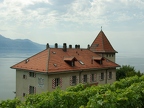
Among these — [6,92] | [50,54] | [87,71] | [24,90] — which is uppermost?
[50,54]

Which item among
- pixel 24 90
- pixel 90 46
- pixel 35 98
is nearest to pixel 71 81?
pixel 24 90

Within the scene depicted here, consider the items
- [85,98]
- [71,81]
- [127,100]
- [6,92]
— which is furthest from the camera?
[6,92]

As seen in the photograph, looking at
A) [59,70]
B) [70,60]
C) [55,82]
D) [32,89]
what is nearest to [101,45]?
[70,60]

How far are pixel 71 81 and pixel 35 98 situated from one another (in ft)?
59.0

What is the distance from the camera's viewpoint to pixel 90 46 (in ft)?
140

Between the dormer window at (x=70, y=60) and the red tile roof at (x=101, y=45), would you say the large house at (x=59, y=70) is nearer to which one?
the dormer window at (x=70, y=60)

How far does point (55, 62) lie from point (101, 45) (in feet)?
45.9

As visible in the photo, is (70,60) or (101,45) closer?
(70,60)

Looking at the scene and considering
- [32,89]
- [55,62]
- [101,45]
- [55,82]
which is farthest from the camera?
[101,45]

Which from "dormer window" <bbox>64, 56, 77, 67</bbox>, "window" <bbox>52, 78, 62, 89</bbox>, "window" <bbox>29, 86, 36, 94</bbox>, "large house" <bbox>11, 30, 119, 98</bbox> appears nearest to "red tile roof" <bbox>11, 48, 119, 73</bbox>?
"large house" <bbox>11, 30, 119, 98</bbox>

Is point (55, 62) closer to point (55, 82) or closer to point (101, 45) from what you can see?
point (55, 82)

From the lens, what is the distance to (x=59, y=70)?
92.6ft

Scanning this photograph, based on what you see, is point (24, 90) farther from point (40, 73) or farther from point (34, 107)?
point (34, 107)

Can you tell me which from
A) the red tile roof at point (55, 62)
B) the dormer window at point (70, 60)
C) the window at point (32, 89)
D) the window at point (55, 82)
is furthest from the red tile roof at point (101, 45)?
the window at point (32, 89)
